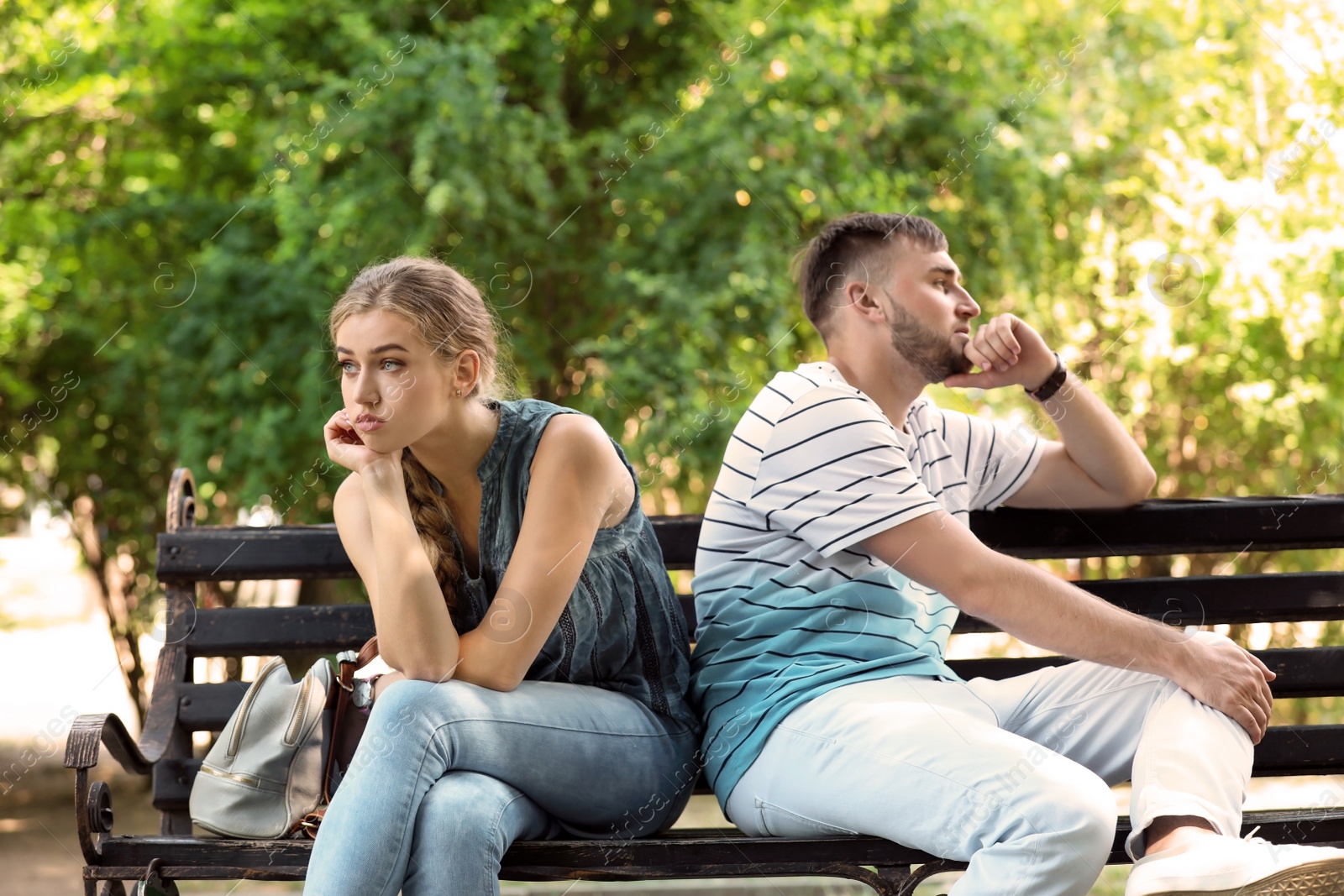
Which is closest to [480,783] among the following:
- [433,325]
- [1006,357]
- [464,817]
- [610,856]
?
[464,817]

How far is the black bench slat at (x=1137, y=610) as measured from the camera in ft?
9.78

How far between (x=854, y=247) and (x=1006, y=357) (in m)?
0.43

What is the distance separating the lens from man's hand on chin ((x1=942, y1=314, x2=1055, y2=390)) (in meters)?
2.79

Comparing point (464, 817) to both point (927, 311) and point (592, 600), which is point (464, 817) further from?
point (927, 311)

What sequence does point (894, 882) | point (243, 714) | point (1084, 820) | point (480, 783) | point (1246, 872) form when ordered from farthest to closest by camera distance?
1. point (243, 714)
2. point (894, 882)
3. point (480, 783)
4. point (1084, 820)
5. point (1246, 872)

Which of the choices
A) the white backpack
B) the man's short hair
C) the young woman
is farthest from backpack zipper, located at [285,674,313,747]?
the man's short hair

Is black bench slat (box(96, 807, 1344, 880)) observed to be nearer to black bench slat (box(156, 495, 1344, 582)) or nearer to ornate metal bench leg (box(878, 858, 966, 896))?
ornate metal bench leg (box(878, 858, 966, 896))

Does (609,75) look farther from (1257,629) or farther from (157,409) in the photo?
(1257,629)

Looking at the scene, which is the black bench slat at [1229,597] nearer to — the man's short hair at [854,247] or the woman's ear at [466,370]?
the man's short hair at [854,247]

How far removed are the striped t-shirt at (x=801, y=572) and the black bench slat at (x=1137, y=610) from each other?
0.60 meters

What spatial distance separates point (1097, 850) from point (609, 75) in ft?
14.6

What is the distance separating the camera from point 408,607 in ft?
7.42

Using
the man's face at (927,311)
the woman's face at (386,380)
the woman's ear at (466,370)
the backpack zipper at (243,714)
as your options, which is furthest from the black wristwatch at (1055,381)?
the backpack zipper at (243,714)

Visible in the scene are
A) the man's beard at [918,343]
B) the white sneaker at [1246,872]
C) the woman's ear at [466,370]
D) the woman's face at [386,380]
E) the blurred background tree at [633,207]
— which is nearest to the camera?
the white sneaker at [1246,872]
